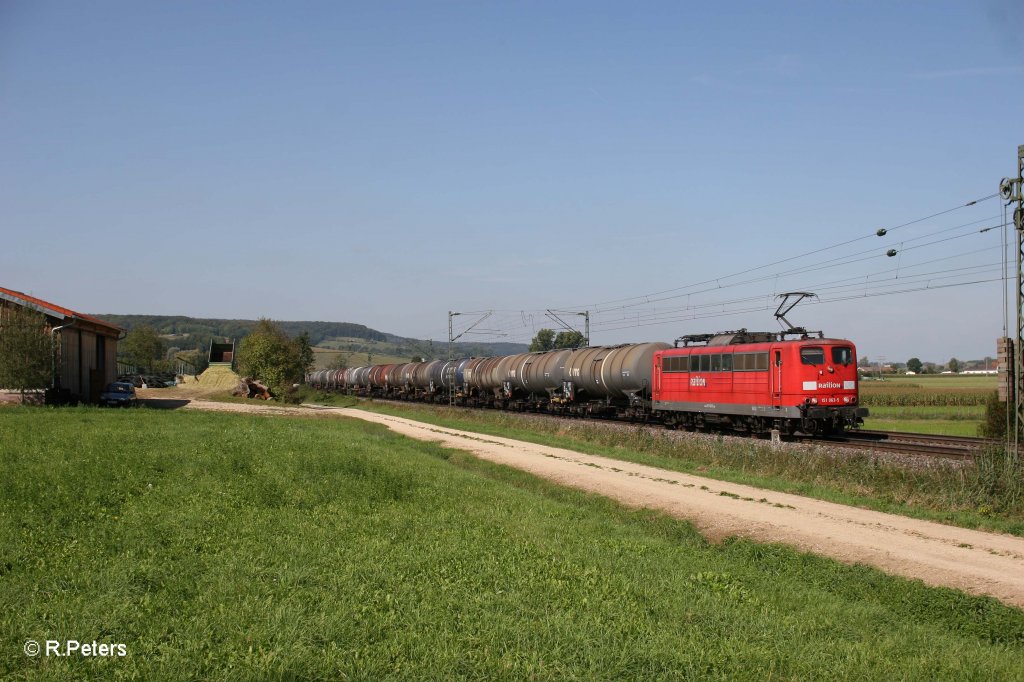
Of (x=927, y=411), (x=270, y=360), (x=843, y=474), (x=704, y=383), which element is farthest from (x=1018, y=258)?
(x=270, y=360)

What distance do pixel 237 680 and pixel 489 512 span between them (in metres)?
7.37

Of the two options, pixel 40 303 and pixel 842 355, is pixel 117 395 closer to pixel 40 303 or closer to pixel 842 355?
pixel 40 303

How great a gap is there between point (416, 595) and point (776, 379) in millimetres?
23509

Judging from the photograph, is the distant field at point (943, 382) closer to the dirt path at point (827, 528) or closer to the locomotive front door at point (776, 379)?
the locomotive front door at point (776, 379)

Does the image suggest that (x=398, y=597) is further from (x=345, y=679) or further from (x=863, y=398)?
(x=863, y=398)

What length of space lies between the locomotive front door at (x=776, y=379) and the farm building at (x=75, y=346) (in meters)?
33.3

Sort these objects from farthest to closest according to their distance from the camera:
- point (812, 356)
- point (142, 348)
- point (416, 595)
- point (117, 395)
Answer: point (142, 348), point (117, 395), point (812, 356), point (416, 595)

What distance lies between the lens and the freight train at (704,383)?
94.3 ft

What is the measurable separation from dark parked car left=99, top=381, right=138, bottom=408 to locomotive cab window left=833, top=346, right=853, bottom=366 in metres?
36.8

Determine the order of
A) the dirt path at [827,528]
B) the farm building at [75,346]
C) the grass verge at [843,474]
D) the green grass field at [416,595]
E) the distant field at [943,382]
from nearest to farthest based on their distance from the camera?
the green grass field at [416,595]
the dirt path at [827,528]
the grass verge at [843,474]
the farm building at [75,346]
the distant field at [943,382]

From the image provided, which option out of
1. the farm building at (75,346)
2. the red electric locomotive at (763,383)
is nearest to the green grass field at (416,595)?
the red electric locomotive at (763,383)

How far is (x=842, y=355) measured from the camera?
2947 cm

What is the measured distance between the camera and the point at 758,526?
13875 millimetres

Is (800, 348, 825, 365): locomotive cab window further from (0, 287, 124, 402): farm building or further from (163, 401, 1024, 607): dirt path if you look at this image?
(0, 287, 124, 402): farm building
